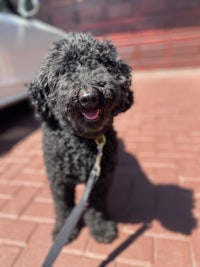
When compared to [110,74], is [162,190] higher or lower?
lower

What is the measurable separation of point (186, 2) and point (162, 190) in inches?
309

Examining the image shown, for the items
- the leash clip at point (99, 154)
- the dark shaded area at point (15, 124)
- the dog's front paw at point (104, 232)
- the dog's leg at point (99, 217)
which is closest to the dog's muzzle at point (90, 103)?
the leash clip at point (99, 154)

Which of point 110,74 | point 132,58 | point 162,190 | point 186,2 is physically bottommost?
point 162,190

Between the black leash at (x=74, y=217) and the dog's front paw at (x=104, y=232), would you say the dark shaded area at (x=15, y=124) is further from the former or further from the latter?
the black leash at (x=74, y=217)

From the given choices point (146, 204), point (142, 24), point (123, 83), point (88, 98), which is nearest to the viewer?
point (88, 98)

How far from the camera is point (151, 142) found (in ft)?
12.3

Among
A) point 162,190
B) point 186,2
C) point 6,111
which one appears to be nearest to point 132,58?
point 186,2

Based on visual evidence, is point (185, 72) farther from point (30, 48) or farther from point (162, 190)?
point (162, 190)

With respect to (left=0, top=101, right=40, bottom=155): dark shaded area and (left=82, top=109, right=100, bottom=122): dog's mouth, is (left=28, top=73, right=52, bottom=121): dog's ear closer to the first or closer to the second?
(left=82, top=109, right=100, bottom=122): dog's mouth

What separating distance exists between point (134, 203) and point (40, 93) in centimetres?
142

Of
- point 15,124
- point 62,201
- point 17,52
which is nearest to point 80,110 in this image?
point 62,201

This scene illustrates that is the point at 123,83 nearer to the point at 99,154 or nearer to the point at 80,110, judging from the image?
the point at 80,110

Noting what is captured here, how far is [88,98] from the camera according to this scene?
4.92 ft

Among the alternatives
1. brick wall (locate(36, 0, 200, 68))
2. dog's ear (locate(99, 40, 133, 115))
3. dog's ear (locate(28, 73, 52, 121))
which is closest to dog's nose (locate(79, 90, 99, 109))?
dog's ear (locate(99, 40, 133, 115))
